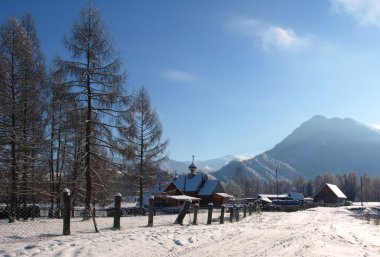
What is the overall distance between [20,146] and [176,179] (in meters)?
53.6

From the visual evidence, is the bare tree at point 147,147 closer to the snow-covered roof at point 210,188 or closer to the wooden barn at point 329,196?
the snow-covered roof at point 210,188

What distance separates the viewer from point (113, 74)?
2294cm

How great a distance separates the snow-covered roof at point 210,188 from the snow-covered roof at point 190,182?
103cm

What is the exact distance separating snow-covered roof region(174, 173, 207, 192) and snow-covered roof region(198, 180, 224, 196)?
103 centimetres

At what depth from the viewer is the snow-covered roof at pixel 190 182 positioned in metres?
71.6

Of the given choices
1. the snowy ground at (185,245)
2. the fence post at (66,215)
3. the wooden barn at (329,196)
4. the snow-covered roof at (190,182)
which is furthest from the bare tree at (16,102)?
the wooden barn at (329,196)

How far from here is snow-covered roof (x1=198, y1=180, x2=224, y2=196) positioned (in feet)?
229

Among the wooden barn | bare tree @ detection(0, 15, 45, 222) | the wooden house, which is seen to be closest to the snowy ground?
bare tree @ detection(0, 15, 45, 222)

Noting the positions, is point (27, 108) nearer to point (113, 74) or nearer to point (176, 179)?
point (113, 74)

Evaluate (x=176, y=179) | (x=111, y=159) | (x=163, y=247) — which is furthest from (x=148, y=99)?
(x=176, y=179)

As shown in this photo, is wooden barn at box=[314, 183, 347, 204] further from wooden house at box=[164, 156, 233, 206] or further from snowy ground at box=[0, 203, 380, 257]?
snowy ground at box=[0, 203, 380, 257]

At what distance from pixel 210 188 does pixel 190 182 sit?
402 cm

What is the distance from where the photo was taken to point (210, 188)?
231 ft

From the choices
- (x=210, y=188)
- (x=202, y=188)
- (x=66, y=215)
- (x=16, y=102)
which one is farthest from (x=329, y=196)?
(x=66, y=215)
